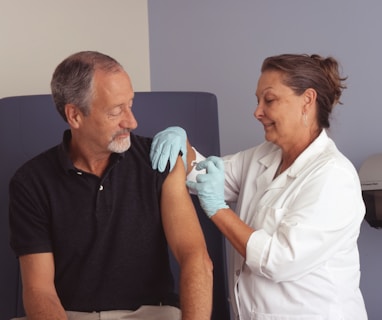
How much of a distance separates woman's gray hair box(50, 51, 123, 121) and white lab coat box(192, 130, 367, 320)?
0.59 m

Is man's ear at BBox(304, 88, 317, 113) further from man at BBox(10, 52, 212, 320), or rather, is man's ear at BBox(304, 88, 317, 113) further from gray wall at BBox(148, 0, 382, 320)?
gray wall at BBox(148, 0, 382, 320)

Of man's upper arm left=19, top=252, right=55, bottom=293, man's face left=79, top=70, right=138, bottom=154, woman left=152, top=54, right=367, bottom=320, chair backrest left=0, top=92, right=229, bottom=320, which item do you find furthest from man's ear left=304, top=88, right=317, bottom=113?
man's upper arm left=19, top=252, right=55, bottom=293

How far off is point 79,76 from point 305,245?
75cm

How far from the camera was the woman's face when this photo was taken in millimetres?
2088

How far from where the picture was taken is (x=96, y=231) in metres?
1.89

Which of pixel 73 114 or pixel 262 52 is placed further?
pixel 262 52

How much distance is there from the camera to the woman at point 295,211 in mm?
1923

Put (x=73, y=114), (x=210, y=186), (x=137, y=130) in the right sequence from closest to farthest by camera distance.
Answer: (x=73, y=114)
(x=210, y=186)
(x=137, y=130)

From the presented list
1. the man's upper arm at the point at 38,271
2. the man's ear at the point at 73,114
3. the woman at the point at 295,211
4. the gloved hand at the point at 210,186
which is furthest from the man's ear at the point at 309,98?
the man's upper arm at the point at 38,271

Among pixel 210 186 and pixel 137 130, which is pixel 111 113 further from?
pixel 137 130

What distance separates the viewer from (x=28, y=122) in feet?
7.73

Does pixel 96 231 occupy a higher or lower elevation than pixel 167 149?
lower

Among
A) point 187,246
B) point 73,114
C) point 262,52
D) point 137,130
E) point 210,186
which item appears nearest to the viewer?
point 187,246

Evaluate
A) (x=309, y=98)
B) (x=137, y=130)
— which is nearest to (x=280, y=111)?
(x=309, y=98)
